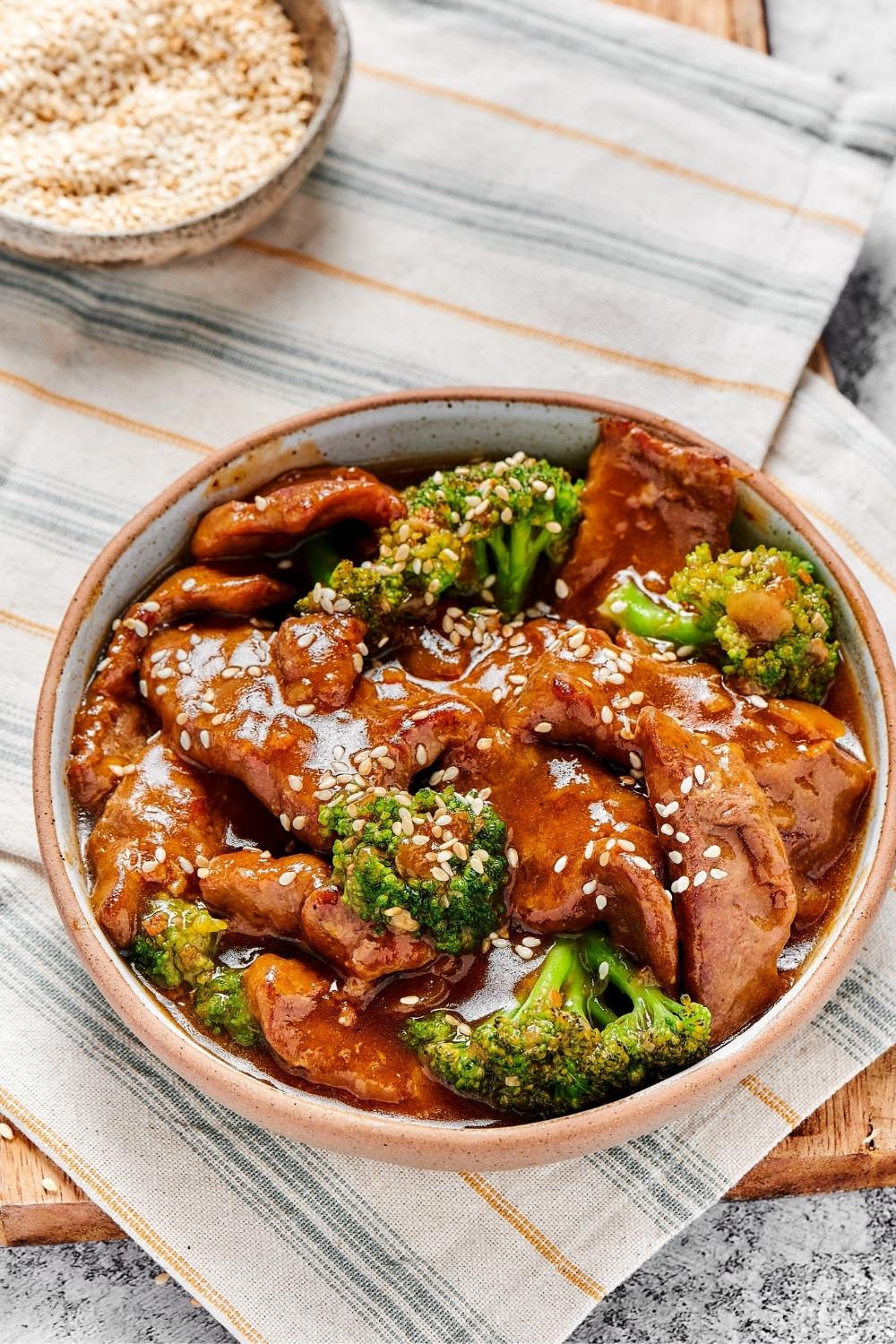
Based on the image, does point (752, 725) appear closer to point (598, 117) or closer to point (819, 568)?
point (819, 568)

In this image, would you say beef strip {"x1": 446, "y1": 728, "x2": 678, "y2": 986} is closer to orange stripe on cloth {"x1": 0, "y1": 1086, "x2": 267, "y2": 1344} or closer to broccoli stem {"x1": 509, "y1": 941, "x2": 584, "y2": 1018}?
broccoli stem {"x1": 509, "y1": 941, "x2": 584, "y2": 1018}

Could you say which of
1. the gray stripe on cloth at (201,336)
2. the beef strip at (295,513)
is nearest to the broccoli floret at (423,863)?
the beef strip at (295,513)

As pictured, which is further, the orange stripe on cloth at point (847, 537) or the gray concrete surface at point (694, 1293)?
the orange stripe on cloth at point (847, 537)

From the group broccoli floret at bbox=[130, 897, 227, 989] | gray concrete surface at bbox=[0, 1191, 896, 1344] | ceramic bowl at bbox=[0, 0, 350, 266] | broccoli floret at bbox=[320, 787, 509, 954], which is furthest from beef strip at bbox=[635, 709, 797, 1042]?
ceramic bowl at bbox=[0, 0, 350, 266]

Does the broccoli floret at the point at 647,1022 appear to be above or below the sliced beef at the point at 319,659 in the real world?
below

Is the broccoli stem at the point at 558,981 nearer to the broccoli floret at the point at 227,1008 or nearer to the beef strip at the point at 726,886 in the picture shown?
the beef strip at the point at 726,886

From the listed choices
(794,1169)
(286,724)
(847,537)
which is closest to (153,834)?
(286,724)

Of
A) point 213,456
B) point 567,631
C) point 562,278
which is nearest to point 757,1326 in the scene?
point 567,631


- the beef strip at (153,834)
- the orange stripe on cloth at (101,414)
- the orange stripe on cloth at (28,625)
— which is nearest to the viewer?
the beef strip at (153,834)
